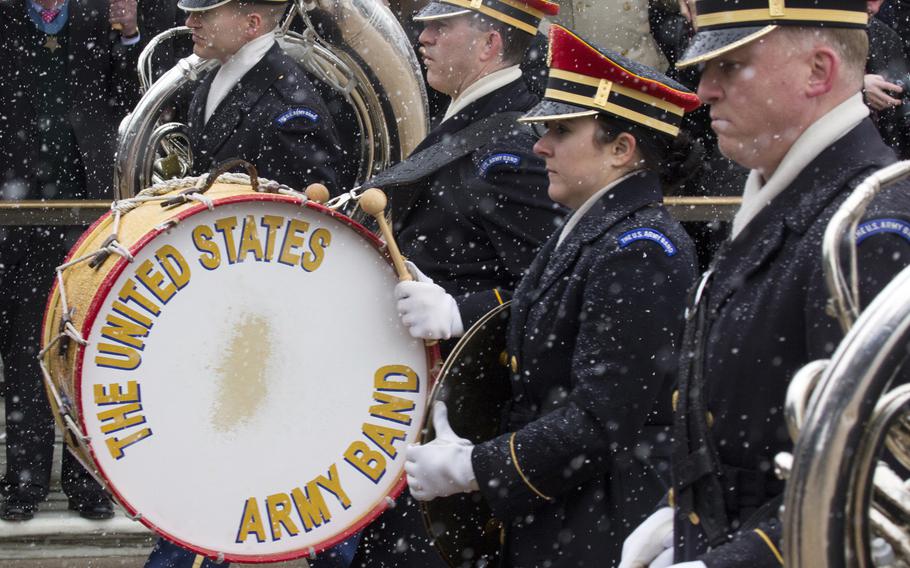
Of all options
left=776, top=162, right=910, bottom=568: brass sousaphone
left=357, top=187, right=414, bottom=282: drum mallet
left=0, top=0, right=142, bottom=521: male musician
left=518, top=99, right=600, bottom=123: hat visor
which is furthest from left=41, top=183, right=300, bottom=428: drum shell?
left=776, top=162, right=910, bottom=568: brass sousaphone

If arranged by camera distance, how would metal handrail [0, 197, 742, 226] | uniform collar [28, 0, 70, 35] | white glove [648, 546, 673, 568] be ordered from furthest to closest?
uniform collar [28, 0, 70, 35]
metal handrail [0, 197, 742, 226]
white glove [648, 546, 673, 568]

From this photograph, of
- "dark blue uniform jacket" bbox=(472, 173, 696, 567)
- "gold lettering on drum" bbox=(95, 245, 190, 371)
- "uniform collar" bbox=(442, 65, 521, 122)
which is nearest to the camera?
"dark blue uniform jacket" bbox=(472, 173, 696, 567)

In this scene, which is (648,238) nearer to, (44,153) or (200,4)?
(200,4)

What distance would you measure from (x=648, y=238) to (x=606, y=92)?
33cm

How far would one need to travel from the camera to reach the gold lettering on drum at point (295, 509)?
370 cm

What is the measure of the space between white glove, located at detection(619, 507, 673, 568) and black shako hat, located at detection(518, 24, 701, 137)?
957 mm

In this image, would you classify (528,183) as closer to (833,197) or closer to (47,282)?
(833,197)

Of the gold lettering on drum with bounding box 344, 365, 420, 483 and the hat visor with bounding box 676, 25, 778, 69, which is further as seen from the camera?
the gold lettering on drum with bounding box 344, 365, 420, 483

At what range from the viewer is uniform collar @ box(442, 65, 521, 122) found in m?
4.10

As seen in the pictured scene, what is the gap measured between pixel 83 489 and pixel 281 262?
2.26m

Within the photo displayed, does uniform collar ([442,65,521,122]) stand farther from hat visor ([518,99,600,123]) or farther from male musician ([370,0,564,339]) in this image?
hat visor ([518,99,600,123])

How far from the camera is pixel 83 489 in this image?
18.4 ft

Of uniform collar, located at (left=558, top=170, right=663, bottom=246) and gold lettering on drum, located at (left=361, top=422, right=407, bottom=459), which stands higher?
uniform collar, located at (left=558, top=170, right=663, bottom=246)

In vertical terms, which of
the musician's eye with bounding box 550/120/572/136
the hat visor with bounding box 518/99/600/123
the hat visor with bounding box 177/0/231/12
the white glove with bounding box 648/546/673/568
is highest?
the hat visor with bounding box 177/0/231/12
